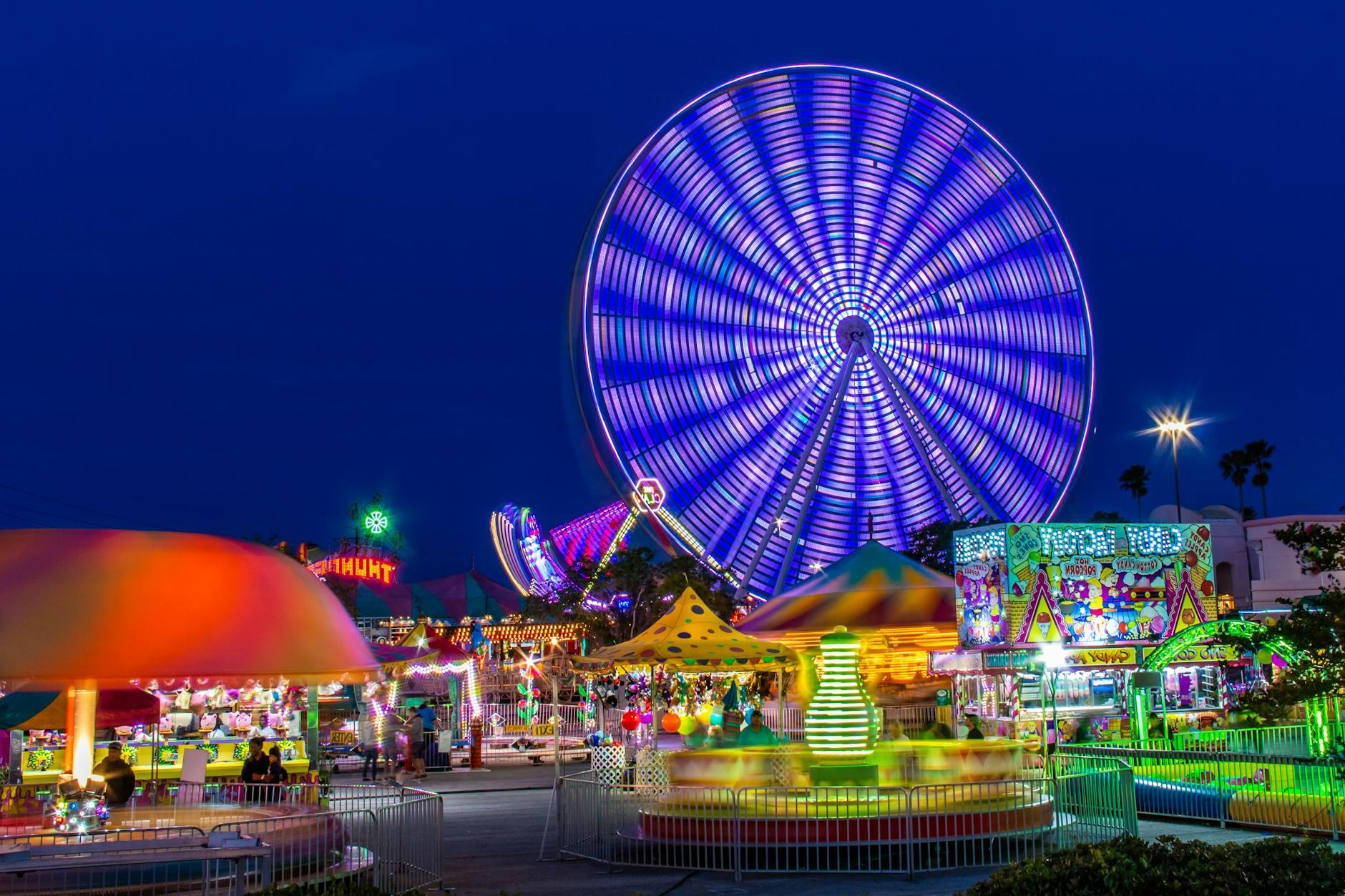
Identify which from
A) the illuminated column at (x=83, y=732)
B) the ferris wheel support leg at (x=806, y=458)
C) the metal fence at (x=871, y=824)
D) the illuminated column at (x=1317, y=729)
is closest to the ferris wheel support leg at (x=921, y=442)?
the ferris wheel support leg at (x=806, y=458)

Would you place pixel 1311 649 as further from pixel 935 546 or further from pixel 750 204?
pixel 935 546

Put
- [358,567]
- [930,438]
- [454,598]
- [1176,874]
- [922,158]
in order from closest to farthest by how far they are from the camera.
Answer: [1176,874] < [930,438] < [922,158] < [358,567] < [454,598]

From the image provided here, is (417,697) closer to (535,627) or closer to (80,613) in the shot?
(535,627)

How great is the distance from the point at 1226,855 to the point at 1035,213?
3805 centimetres

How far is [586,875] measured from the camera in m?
13.4

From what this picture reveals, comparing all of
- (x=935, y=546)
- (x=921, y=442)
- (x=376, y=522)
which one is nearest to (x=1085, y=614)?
(x=921, y=442)

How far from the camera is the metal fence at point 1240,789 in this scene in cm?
1480

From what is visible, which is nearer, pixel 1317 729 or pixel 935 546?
pixel 1317 729

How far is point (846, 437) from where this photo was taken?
4259cm

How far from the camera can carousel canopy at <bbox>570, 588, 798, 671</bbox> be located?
18000 mm

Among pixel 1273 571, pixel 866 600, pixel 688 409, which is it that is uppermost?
pixel 688 409

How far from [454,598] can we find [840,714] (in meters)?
86.1

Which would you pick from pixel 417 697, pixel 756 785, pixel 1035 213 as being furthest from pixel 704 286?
pixel 756 785

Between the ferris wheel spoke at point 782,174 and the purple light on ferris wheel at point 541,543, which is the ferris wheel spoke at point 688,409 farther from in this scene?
the purple light on ferris wheel at point 541,543
